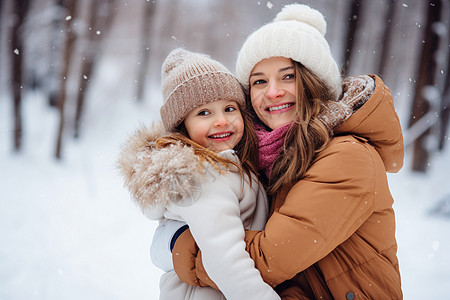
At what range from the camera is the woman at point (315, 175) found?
131 cm

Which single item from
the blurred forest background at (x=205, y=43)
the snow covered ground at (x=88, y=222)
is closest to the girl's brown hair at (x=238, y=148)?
the snow covered ground at (x=88, y=222)

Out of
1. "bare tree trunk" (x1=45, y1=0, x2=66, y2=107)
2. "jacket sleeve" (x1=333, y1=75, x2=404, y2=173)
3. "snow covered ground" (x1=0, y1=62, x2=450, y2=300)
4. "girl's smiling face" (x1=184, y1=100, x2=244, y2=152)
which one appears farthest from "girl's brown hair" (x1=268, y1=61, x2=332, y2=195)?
"bare tree trunk" (x1=45, y1=0, x2=66, y2=107)

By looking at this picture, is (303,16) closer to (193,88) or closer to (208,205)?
(193,88)

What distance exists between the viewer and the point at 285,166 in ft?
5.14

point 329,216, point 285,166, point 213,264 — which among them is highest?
point 285,166

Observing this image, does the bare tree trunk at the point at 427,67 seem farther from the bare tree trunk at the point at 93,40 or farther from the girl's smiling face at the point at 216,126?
the bare tree trunk at the point at 93,40

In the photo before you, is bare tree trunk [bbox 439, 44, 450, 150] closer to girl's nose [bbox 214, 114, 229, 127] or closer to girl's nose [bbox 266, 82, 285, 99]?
girl's nose [bbox 266, 82, 285, 99]

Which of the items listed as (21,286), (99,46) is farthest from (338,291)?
(99,46)

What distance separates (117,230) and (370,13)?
229 inches

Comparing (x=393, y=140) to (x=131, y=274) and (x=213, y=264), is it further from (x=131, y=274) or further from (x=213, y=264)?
(x=131, y=274)

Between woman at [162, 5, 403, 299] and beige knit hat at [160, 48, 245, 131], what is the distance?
19cm

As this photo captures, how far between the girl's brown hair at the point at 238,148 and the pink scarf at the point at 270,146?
55 millimetres

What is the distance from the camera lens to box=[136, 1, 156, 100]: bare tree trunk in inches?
289

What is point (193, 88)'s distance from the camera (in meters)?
1.70
